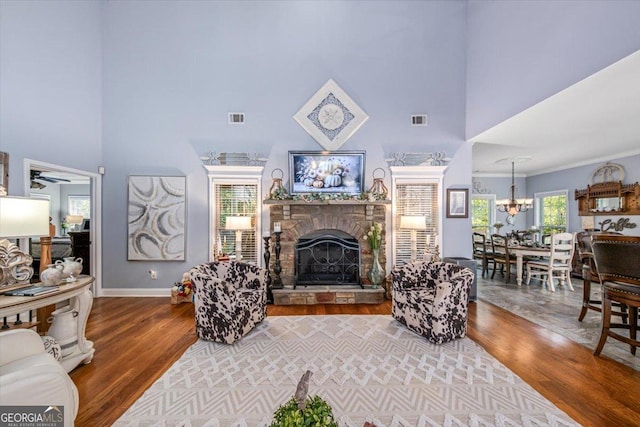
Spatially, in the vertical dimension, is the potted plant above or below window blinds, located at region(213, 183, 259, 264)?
below

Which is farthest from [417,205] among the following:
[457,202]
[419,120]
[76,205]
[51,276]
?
[76,205]

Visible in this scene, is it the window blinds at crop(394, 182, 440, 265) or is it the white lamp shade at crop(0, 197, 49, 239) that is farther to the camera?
the window blinds at crop(394, 182, 440, 265)

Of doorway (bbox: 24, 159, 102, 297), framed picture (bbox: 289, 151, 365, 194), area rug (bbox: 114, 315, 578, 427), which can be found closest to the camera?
area rug (bbox: 114, 315, 578, 427)

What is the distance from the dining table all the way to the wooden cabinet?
2.06 metres

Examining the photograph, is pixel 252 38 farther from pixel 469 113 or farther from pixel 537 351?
pixel 537 351

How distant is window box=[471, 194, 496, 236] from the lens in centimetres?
827

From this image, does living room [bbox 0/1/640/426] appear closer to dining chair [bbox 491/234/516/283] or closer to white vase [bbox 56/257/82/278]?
dining chair [bbox 491/234/516/283]

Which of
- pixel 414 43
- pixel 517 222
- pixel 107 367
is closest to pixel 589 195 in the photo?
pixel 517 222

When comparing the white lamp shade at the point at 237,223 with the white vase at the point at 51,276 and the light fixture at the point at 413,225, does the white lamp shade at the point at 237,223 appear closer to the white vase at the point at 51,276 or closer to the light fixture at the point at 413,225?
the white vase at the point at 51,276

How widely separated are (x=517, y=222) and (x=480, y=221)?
1.14 meters

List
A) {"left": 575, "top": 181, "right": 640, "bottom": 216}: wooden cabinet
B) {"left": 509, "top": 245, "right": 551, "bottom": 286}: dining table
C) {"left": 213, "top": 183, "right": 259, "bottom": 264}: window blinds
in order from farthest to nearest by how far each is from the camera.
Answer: {"left": 575, "top": 181, "right": 640, "bottom": 216}: wooden cabinet, {"left": 509, "top": 245, "right": 551, "bottom": 286}: dining table, {"left": 213, "top": 183, "right": 259, "bottom": 264}: window blinds

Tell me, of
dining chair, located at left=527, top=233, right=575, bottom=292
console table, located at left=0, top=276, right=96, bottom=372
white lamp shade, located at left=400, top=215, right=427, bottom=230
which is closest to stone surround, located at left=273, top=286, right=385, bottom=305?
white lamp shade, located at left=400, top=215, right=427, bottom=230

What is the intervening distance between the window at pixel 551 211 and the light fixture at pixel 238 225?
8.30 meters

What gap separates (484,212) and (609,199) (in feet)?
8.95
